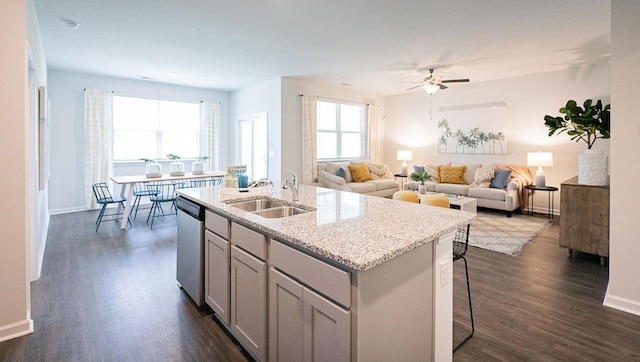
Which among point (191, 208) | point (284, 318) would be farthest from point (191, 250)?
point (284, 318)

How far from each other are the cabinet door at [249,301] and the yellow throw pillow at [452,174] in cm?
570

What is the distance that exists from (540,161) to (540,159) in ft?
0.11

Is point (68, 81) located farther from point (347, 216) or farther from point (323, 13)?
point (347, 216)

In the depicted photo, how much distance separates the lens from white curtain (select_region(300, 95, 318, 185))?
6.74 m

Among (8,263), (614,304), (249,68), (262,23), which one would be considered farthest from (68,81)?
(614,304)

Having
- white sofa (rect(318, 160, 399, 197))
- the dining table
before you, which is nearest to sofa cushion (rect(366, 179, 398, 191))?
white sofa (rect(318, 160, 399, 197))

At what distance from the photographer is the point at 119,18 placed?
350cm

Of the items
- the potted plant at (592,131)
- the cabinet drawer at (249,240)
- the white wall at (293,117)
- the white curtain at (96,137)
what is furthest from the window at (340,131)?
the cabinet drawer at (249,240)

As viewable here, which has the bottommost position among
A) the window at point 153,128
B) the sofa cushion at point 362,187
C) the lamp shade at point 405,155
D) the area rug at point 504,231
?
the area rug at point 504,231

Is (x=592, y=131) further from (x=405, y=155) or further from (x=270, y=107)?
(x=270, y=107)

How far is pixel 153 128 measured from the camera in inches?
278

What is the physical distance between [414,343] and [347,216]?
74cm

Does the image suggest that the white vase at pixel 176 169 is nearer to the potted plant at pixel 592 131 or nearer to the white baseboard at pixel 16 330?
the white baseboard at pixel 16 330

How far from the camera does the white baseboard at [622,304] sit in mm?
2459
